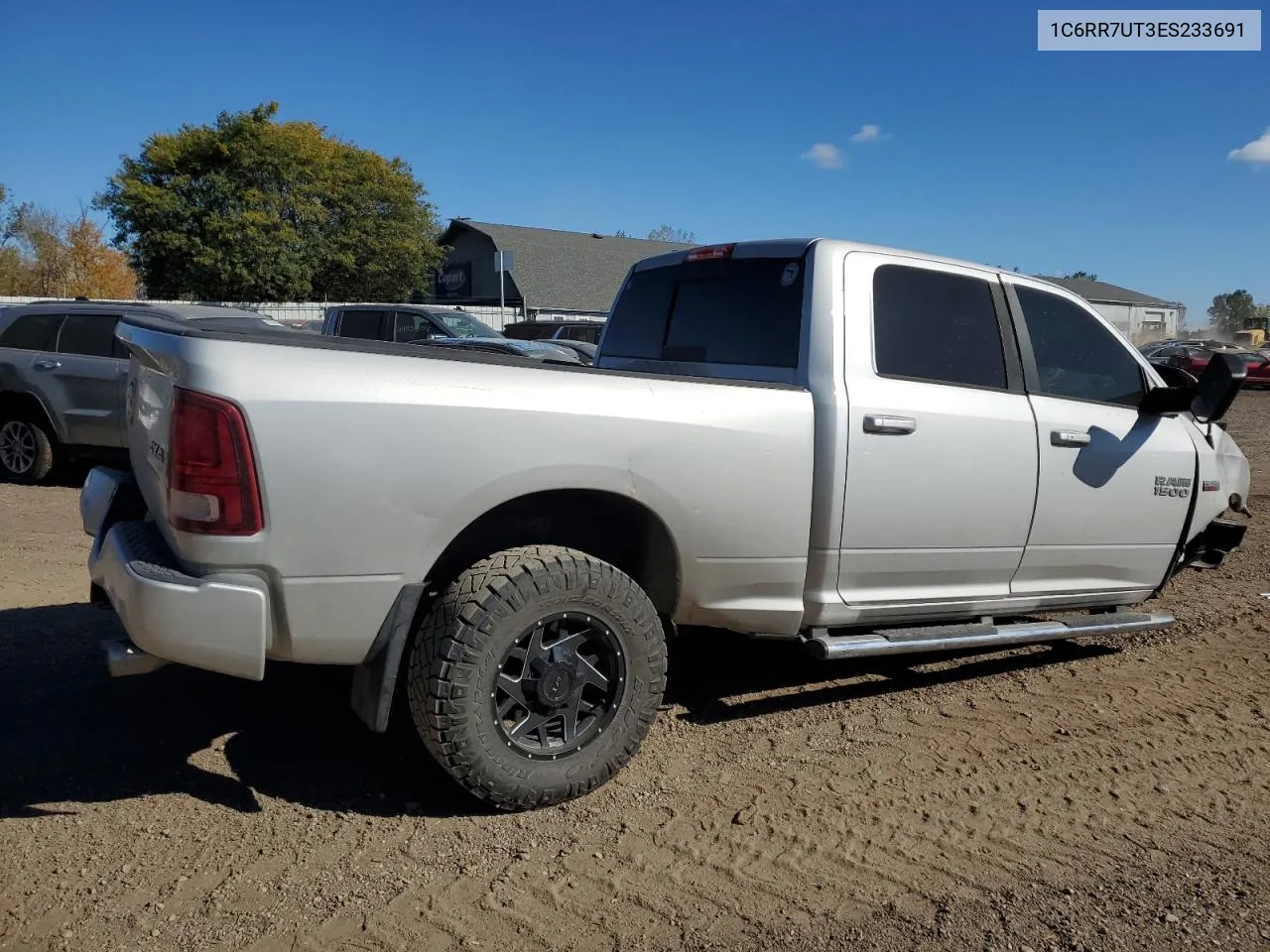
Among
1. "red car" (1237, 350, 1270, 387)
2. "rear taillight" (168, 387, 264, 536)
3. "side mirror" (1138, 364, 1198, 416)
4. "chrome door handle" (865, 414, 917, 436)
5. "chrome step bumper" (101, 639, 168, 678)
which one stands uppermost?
"red car" (1237, 350, 1270, 387)

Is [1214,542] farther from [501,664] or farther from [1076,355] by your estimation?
[501,664]

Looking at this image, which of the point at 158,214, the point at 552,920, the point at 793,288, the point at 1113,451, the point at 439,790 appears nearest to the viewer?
the point at 552,920

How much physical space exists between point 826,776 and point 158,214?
38814 millimetres

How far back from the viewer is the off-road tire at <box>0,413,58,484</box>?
952 cm

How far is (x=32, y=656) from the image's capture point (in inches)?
180

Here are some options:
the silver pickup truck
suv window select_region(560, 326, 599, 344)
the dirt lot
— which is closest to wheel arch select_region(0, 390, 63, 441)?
the dirt lot

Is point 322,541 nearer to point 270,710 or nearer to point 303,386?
point 303,386

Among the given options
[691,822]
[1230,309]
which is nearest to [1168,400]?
→ [691,822]

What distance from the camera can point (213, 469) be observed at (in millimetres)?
2734

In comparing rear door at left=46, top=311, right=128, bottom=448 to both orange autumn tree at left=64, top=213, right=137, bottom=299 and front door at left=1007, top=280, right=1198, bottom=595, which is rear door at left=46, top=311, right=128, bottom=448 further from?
orange autumn tree at left=64, top=213, right=137, bottom=299

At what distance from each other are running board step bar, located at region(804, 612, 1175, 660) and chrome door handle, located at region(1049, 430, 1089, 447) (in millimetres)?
824

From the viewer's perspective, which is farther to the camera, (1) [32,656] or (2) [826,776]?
(1) [32,656]

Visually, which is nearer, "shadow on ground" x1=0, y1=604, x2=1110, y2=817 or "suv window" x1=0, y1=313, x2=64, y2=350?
"shadow on ground" x1=0, y1=604, x2=1110, y2=817

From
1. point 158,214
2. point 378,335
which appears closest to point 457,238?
point 158,214
